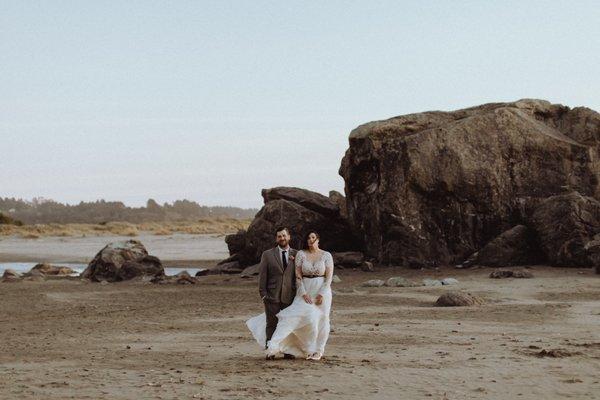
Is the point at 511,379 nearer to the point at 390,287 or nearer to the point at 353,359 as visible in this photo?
the point at 353,359

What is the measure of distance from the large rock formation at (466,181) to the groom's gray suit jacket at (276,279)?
659 inches

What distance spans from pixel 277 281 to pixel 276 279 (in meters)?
0.03

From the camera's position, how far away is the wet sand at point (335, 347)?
10.6 metres

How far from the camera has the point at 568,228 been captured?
27.5m

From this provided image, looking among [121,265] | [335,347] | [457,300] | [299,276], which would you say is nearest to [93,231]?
[121,265]

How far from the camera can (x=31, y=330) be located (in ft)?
57.3

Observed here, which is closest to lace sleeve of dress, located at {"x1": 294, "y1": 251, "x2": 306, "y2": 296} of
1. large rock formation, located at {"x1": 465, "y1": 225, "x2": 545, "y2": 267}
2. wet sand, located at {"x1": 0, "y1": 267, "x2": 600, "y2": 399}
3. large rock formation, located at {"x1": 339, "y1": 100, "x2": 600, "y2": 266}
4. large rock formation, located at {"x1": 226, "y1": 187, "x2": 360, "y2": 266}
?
wet sand, located at {"x1": 0, "y1": 267, "x2": 600, "y2": 399}

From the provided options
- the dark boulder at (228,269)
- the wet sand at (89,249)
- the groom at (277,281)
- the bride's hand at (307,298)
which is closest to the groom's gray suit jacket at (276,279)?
the groom at (277,281)

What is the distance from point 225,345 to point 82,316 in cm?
638

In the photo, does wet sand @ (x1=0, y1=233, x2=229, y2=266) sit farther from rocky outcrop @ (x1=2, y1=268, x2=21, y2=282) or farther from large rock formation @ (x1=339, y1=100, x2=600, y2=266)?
large rock formation @ (x1=339, y1=100, x2=600, y2=266)

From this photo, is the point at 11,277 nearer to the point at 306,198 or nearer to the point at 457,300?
the point at 306,198

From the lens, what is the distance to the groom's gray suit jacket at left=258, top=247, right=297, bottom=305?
42.0 feet

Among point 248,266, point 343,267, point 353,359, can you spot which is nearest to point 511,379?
point 353,359

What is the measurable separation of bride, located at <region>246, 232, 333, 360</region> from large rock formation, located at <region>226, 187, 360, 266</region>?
17.8m
